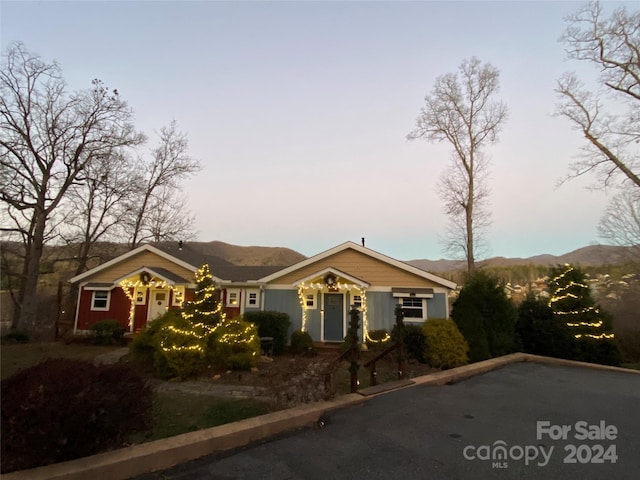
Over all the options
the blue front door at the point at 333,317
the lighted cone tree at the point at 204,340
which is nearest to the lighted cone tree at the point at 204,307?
the lighted cone tree at the point at 204,340

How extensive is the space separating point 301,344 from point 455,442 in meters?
9.82

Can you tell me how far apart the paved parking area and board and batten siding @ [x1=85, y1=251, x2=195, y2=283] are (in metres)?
14.8

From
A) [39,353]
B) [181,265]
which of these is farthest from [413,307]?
[39,353]

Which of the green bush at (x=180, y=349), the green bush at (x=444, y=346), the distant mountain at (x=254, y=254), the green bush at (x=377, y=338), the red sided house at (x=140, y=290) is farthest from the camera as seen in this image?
the distant mountain at (x=254, y=254)

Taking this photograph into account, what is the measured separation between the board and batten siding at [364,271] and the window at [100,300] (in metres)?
9.63

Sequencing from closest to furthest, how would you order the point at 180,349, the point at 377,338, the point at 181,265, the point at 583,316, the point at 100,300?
the point at 180,349, the point at 583,316, the point at 377,338, the point at 100,300, the point at 181,265

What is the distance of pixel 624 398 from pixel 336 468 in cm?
663

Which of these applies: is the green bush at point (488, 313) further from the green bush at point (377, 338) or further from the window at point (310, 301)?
the window at point (310, 301)

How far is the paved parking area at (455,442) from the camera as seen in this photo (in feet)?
11.1

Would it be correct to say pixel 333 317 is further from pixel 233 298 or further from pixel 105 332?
pixel 105 332

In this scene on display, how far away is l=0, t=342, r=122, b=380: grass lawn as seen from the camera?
1088cm

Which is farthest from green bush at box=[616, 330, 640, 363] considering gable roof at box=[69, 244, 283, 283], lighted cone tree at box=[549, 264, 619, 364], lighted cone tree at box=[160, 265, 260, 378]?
gable roof at box=[69, 244, 283, 283]

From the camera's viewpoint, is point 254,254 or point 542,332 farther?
point 254,254

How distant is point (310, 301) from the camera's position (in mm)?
15242
